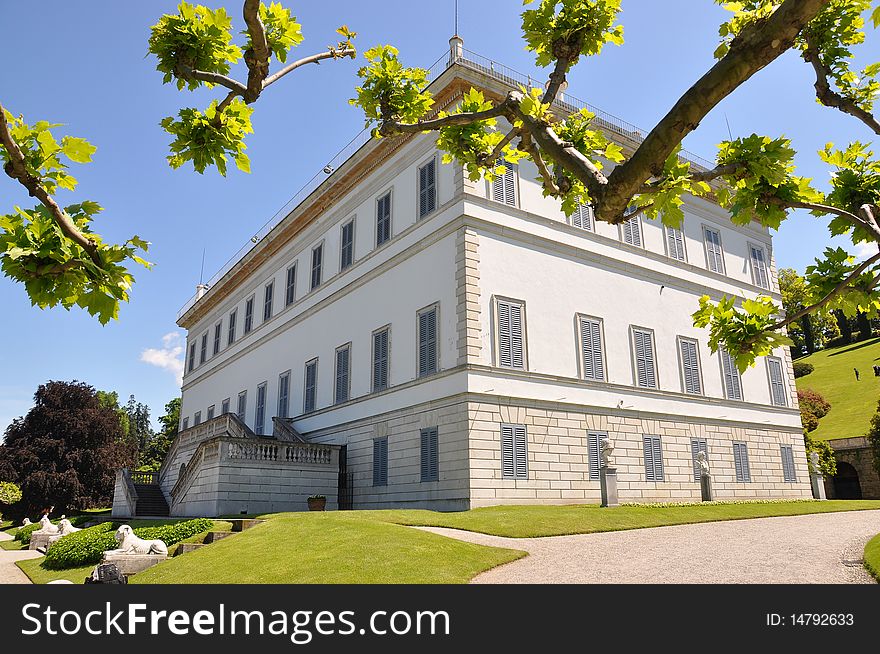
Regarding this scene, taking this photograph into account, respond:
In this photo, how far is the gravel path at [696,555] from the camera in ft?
29.6

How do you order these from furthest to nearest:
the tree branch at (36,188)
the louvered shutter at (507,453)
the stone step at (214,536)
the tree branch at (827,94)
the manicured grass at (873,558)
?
the louvered shutter at (507,453) < the stone step at (214,536) < the manicured grass at (873,558) < the tree branch at (827,94) < the tree branch at (36,188)

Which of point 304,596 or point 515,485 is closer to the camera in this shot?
point 304,596

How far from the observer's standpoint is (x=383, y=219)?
2659 cm

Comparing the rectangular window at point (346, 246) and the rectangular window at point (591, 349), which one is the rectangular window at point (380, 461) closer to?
the rectangular window at point (591, 349)

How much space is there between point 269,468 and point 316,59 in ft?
62.4

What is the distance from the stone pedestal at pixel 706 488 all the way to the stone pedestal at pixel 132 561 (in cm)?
1873

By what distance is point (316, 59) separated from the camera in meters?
5.84

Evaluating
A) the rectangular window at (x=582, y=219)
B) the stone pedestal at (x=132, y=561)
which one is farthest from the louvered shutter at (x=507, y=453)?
the stone pedestal at (x=132, y=561)

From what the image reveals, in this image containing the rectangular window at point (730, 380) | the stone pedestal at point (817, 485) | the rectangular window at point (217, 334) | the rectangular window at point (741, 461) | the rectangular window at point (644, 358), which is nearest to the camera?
the rectangular window at point (644, 358)

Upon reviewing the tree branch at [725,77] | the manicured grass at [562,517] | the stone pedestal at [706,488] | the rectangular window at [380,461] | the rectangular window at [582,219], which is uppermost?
the rectangular window at [582,219]

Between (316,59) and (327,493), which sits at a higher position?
(316,59)

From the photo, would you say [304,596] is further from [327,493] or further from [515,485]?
[327,493]

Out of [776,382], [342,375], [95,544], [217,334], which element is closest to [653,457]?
[776,382]

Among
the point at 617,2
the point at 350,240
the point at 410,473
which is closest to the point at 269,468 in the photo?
the point at 410,473
